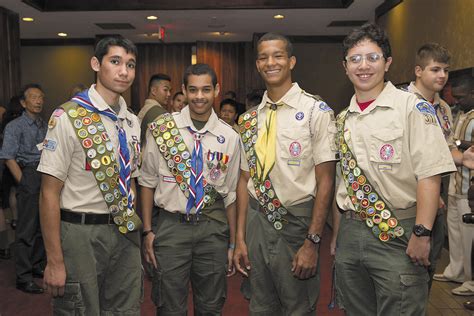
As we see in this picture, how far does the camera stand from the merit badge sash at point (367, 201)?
5.99 ft

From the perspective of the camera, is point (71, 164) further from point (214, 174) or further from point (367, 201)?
point (367, 201)

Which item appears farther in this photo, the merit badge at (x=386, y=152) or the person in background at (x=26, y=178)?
the person in background at (x=26, y=178)

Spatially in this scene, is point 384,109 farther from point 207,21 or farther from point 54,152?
point 207,21

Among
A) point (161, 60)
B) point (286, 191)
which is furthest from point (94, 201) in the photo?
point (161, 60)

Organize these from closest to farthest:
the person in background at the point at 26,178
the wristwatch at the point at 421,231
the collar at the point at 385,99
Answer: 1. the wristwatch at the point at 421,231
2. the collar at the point at 385,99
3. the person in background at the point at 26,178

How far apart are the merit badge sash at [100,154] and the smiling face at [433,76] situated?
1830mm

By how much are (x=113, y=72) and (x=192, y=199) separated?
67 cm

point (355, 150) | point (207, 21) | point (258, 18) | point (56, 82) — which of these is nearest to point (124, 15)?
point (207, 21)

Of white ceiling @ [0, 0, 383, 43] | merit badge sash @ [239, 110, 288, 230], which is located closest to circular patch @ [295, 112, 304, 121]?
merit badge sash @ [239, 110, 288, 230]

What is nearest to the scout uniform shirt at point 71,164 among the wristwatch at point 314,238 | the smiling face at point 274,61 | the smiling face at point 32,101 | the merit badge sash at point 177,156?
the merit badge sash at point 177,156

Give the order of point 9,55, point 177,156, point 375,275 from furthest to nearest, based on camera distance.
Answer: point 9,55 < point 177,156 < point 375,275

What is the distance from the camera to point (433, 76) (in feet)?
9.22

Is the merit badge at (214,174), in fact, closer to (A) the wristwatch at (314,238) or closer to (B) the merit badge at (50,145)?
(A) the wristwatch at (314,238)

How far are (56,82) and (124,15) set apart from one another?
11.2 feet
